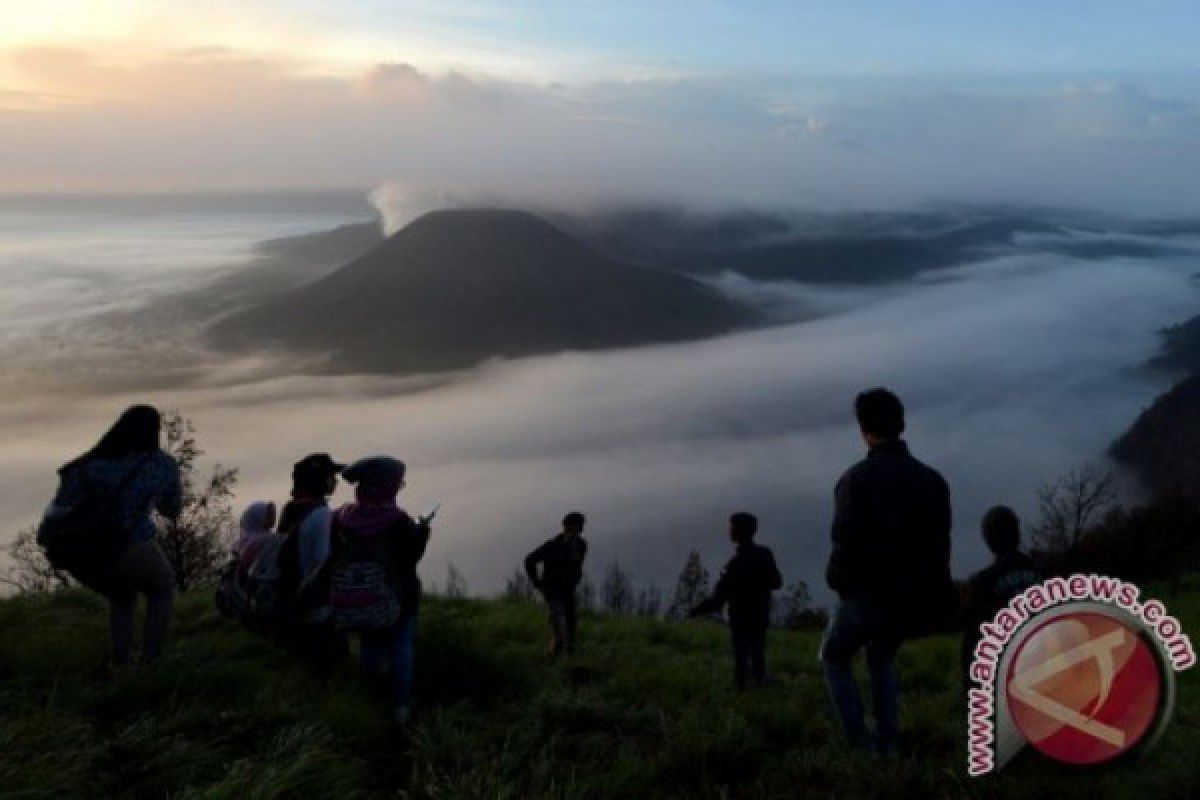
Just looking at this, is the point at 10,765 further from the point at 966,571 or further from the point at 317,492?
the point at 966,571

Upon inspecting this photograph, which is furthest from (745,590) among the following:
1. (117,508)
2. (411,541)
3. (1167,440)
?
(1167,440)

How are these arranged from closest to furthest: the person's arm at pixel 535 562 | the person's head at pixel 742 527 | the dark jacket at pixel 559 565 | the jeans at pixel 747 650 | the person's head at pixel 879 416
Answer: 1. the person's head at pixel 879 416
2. the person's head at pixel 742 527
3. the jeans at pixel 747 650
4. the person's arm at pixel 535 562
5. the dark jacket at pixel 559 565

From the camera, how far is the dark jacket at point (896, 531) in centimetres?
491

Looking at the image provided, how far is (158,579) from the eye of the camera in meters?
6.41

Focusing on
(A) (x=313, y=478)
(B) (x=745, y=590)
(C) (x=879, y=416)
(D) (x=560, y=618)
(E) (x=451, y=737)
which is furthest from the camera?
(D) (x=560, y=618)

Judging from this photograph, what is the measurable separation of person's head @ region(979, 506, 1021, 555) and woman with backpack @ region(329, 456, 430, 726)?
353 centimetres

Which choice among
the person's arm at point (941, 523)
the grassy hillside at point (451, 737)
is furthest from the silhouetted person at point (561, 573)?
the person's arm at point (941, 523)

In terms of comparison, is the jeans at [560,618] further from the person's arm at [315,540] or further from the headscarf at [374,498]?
the headscarf at [374,498]

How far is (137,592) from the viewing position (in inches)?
257

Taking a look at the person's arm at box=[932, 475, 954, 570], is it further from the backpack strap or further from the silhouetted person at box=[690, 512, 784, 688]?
the backpack strap

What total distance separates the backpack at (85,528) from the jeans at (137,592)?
0.18 meters

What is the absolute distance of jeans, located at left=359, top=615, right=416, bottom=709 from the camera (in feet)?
19.4
